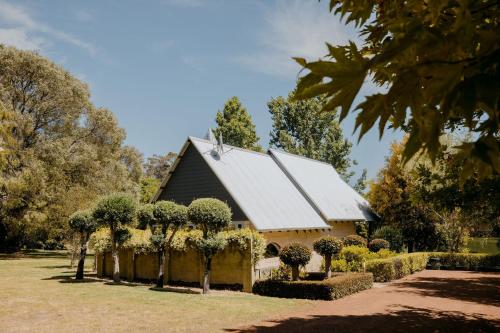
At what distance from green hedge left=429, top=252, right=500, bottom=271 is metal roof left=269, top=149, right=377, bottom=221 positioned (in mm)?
6549

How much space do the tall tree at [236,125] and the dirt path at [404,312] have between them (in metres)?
40.6

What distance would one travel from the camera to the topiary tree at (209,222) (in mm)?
17719

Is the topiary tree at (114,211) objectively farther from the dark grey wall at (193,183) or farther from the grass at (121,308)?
the dark grey wall at (193,183)

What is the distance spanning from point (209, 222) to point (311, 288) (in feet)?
17.6

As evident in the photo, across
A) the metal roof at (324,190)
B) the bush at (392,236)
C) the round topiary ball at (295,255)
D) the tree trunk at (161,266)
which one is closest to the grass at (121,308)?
the tree trunk at (161,266)

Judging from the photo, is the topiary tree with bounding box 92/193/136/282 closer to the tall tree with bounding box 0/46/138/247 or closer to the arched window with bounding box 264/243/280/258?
the arched window with bounding box 264/243/280/258

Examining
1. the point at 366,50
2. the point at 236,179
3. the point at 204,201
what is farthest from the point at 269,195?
the point at 366,50

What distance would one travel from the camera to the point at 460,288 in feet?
67.2

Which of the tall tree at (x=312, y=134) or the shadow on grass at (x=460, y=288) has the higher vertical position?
the tall tree at (x=312, y=134)

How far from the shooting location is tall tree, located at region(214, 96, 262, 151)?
59.1 metres

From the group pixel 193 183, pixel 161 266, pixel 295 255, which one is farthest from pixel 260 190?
pixel 161 266

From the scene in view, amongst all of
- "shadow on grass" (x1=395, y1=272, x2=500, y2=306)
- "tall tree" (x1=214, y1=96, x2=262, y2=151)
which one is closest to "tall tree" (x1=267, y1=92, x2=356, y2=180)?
"tall tree" (x1=214, y1=96, x2=262, y2=151)

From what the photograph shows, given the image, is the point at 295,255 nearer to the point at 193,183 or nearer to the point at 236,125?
the point at 193,183

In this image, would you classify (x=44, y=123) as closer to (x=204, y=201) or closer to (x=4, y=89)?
(x=4, y=89)
